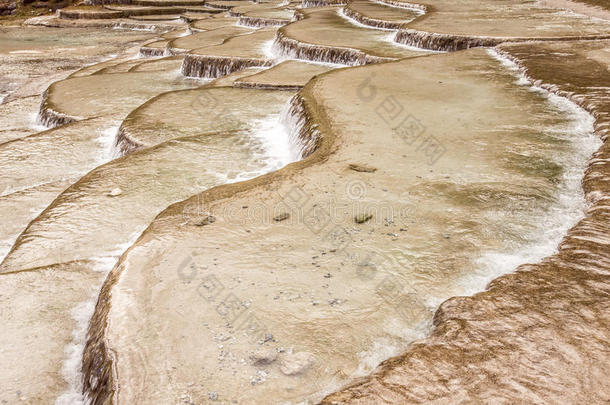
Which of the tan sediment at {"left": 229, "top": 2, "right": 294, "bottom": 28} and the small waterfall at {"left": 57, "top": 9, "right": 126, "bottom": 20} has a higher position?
the tan sediment at {"left": 229, "top": 2, "right": 294, "bottom": 28}

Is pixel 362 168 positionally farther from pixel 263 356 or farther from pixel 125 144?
pixel 125 144

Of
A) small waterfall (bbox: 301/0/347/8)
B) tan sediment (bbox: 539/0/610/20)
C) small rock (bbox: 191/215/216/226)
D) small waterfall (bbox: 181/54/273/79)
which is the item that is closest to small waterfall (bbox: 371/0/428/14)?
tan sediment (bbox: 539/0/610/20)

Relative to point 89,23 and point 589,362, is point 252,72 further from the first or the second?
point 89,23

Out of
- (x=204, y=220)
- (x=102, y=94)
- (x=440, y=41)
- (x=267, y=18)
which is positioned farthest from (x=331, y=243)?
(x=267, y=18)

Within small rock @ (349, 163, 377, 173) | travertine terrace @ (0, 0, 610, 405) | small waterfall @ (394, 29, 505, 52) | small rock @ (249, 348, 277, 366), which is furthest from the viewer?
small waterfall @ (394, 29, 505, 52)

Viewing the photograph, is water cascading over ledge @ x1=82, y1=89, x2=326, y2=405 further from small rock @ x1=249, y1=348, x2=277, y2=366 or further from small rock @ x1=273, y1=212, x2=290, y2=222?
small rock @ x1=249, y1=348, x2=277, y2=366

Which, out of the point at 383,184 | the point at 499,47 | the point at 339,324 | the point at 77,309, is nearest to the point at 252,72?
the point at 499,47
